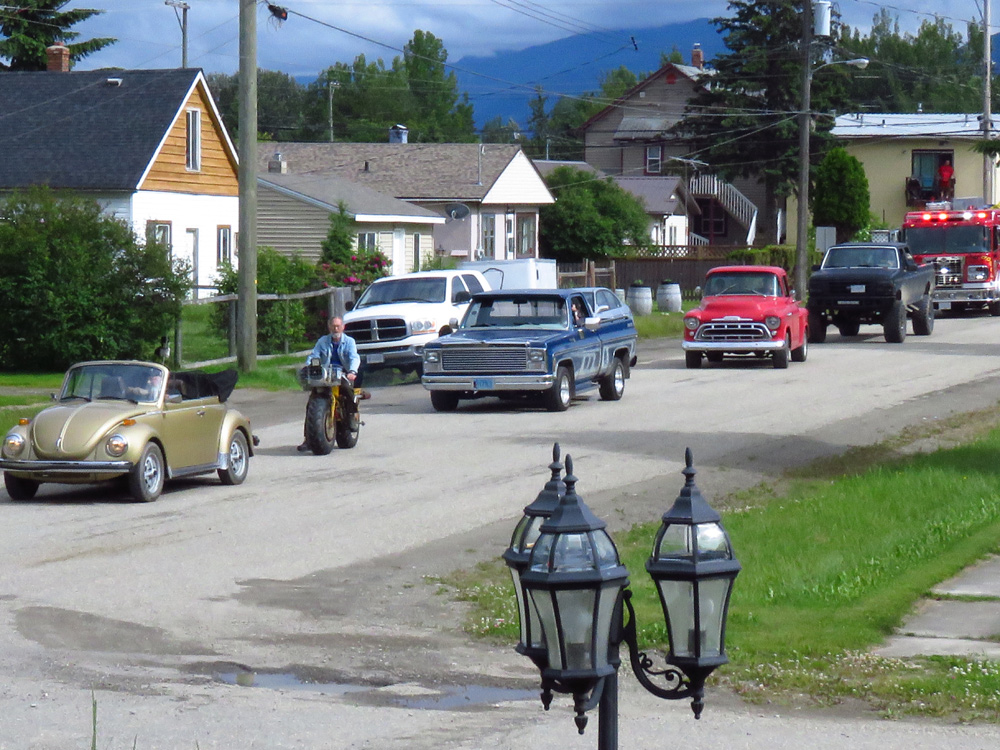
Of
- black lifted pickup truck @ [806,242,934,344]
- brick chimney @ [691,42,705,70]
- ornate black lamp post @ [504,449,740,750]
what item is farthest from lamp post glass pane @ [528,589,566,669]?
brick chimney @ [691,42,705,70]

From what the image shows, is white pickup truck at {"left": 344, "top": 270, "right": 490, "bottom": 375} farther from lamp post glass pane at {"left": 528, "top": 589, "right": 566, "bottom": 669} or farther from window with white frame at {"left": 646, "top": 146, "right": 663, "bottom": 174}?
window with white frame at {"left": 646, "top": 146, "right": 663, "bottom": 174}

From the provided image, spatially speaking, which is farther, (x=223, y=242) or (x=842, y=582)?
(x=223, y=242)

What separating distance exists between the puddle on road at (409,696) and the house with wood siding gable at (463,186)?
154ft

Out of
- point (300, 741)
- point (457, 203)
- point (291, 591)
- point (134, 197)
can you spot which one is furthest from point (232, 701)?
point (457, 203)

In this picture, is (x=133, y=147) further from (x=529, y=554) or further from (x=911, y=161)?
(x=911, y=161)

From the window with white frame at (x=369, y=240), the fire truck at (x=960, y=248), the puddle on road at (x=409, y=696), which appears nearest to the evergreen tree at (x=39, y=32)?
the window with white frame at (x=369, y=240)

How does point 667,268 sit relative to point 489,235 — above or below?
below

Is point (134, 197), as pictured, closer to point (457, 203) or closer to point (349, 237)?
point (349, 237)

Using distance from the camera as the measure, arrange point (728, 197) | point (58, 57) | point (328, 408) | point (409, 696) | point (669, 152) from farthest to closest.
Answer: point (669, 152) → point (728, 197) → point (58, 57) → point (328, 408) → point (409, 696)

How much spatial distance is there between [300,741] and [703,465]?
9.97 meters

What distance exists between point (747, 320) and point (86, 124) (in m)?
24.9

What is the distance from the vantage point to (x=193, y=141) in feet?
154

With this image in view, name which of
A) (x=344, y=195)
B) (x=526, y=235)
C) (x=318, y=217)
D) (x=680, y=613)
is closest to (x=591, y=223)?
(x=526, y=235)

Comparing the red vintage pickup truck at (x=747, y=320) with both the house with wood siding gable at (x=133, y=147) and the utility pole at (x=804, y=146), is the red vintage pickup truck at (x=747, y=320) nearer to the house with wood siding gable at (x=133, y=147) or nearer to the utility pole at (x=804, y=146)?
the utility pole at (x=804, y=146)
